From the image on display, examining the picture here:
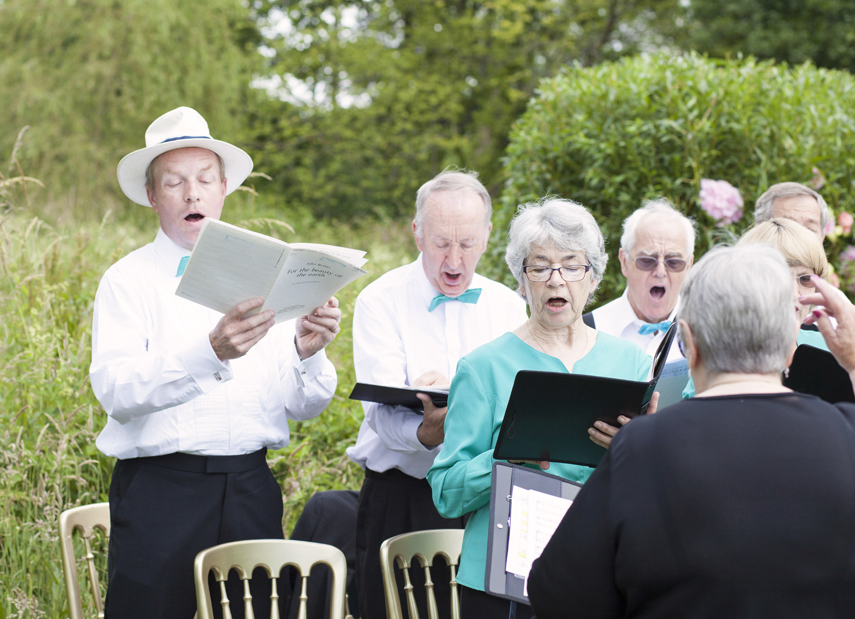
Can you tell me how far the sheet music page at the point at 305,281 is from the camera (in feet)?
7.73

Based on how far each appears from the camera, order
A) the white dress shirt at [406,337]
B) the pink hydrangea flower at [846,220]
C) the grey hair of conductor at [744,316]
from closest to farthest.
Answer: the grey hair of conductor at [744,316] → the white dress shirt at [406,337] → the pink hydrangea flower at [846,220]

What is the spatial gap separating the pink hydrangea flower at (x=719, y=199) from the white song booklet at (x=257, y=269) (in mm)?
3644

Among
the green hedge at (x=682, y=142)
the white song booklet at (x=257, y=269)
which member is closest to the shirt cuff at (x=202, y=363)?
the white song booklet at (x=257, y=269)

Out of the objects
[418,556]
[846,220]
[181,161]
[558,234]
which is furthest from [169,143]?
[846,220]

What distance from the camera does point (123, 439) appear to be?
107 inches

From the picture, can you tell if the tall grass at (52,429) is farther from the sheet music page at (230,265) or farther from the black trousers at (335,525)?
the sheet music page at (230,265)

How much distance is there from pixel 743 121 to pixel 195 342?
4.48 metres

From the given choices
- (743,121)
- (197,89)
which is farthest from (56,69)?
(743,121)

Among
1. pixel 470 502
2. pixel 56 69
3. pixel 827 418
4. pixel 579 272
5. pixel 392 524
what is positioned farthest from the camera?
pixel 56 69

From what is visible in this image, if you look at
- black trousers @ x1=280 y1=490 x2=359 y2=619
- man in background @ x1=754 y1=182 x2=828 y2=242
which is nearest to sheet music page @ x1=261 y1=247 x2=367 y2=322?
black trousers @ x1=280 y1=490 x2=359 y2=619

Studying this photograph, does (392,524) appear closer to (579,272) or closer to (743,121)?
(579,272)

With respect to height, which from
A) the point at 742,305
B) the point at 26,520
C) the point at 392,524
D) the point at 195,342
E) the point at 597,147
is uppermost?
the point at 597,147

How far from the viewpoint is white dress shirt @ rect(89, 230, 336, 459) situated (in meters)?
2.57

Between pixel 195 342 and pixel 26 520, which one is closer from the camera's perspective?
pixel 195 342
